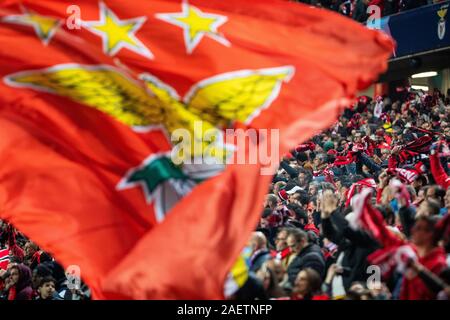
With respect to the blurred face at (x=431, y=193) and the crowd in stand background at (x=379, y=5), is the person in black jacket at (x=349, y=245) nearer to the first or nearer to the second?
the blurred face at (x=431, y=193)

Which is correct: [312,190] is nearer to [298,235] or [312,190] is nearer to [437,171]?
[437,171]

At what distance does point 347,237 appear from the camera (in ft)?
20.0

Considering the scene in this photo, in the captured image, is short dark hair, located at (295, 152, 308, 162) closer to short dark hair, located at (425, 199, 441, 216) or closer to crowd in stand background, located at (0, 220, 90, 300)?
crowd in stand background, located at (0, 220, 90, 300)

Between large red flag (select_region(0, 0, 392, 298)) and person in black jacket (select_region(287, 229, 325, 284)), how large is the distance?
1.35 m

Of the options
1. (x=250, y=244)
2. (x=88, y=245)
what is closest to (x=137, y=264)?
(x=88, y=245)

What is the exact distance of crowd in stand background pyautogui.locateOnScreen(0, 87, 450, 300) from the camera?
523cm

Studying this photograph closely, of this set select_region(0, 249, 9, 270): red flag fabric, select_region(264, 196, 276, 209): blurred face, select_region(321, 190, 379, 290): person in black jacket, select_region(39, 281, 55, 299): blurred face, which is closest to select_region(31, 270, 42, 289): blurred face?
select_region(39, 281, 55, 299): blurred face

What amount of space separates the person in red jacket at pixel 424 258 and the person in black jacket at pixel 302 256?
1080mm

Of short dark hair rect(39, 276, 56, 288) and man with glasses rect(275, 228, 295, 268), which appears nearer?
man with glasses rect(275, 228, 295, 268)

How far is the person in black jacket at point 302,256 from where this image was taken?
20.6 feet

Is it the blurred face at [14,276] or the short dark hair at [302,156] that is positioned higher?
the short dark hair at [302,156]

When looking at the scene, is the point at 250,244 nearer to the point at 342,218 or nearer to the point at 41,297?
the point at 342,218

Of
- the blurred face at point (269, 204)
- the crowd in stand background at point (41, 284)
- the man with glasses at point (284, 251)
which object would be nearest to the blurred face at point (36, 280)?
the crowd in stand background at point (41, 284)

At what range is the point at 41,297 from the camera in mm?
8078
